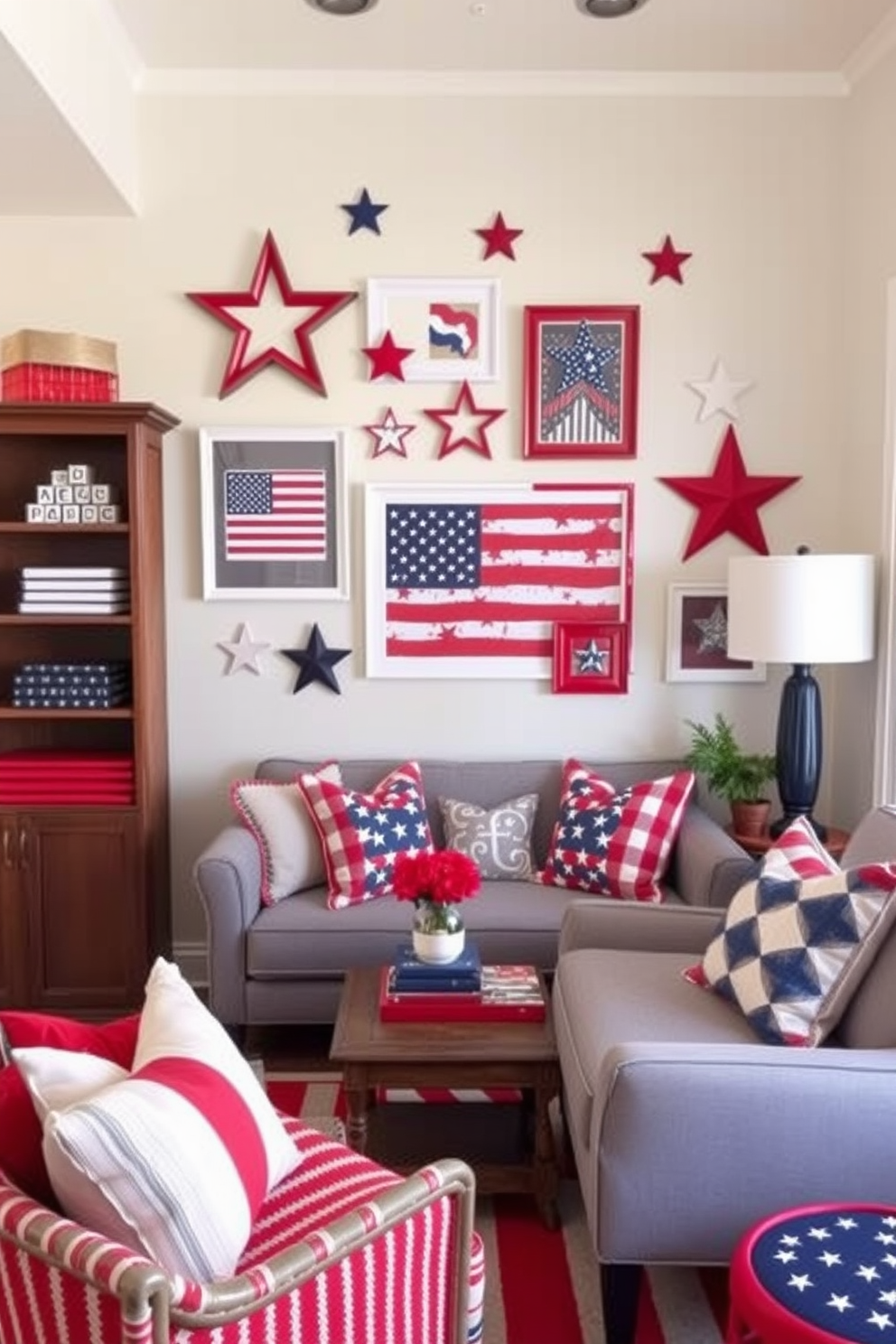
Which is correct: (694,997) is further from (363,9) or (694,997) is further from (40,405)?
(363,9)

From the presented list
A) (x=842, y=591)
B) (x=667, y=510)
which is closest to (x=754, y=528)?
(x=667, y=510)

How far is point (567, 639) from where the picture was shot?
370 centimetres

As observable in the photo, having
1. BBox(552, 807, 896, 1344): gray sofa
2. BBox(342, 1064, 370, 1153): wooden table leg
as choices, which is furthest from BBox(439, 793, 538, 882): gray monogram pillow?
BBox(552, 807, 896, 1344): gray sofa

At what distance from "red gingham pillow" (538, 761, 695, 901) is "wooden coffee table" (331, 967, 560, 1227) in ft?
3.05

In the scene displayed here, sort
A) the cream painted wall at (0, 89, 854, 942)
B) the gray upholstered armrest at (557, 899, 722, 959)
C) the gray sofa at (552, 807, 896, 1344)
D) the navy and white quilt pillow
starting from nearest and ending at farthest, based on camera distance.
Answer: the gray sofa at (552, 807, 896, 1344), the navy and white quilt pillow, the gray upholstered armrest at (557, 899, 722, 959), the cream painted wall at (0, 89, 854, 942)

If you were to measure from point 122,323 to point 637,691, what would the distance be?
2117 millimetres

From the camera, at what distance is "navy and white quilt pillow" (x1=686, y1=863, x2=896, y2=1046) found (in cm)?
203

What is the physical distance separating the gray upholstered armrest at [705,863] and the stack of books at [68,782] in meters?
1.69

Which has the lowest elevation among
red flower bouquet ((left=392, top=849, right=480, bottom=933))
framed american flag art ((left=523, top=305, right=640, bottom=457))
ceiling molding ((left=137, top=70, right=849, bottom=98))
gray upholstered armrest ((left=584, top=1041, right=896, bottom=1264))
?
gray upholstered armrest ((left=584, top=1041, right=896, bottom=1264))

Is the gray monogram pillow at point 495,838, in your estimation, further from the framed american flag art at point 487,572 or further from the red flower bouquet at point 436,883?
the red flower bouquet at point 436,883

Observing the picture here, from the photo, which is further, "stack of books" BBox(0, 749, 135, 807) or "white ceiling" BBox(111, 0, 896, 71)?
"stack of books" BBox(0, 749, 135, 807)

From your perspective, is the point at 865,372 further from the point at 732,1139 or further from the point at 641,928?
the point at 732,1139

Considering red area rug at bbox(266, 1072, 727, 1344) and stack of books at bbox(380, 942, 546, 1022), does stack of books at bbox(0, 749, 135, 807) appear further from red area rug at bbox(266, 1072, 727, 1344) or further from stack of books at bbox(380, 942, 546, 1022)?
red area rug at bbox(266, 1072, 727, 1344)

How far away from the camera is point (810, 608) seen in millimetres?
3104
